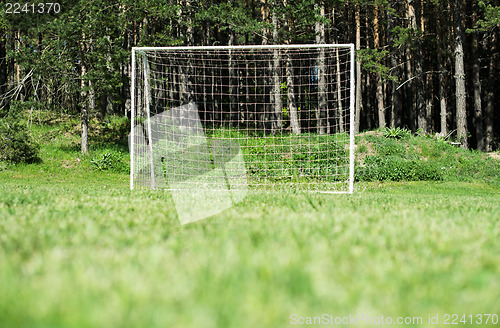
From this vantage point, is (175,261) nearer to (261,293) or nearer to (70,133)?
(261,293)

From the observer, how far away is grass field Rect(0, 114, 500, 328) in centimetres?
162

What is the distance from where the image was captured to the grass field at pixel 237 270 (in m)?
1.62

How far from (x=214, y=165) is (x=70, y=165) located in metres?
6.91

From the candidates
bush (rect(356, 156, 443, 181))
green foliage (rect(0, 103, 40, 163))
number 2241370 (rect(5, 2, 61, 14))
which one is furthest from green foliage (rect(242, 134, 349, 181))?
number 2241370 (rect(5, 2, 61, 14))

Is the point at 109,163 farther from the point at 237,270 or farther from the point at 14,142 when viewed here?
the point at 237,270

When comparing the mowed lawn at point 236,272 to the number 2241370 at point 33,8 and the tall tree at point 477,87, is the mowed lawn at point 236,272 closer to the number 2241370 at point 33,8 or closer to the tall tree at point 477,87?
the number 2241370 at point 33,8

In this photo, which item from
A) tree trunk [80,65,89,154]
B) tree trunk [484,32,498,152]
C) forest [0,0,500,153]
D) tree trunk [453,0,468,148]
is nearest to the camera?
forest [0,0,500,153]

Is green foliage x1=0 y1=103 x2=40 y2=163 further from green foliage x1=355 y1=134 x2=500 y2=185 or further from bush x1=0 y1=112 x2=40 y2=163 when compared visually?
green foliage x1=355 y1=134 x2=500 y2=185

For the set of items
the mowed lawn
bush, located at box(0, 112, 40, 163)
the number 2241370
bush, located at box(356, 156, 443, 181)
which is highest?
the number 2241370

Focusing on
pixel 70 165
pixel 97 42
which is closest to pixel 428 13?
pixel 97 42

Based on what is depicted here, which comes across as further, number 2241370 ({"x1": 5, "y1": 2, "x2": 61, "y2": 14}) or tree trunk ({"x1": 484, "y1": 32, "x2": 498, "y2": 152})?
tree trunk ({"x1": 484, "y1": 32, "x2": 498, "y2": 152})

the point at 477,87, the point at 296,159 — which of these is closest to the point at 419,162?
the point at 296,159

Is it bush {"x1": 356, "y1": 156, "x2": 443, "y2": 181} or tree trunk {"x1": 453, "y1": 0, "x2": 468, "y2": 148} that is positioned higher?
tree trunk {"x1": 453, "y1": 0, "x2": 468, "y2": 148}

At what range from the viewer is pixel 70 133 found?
20.8 meters
